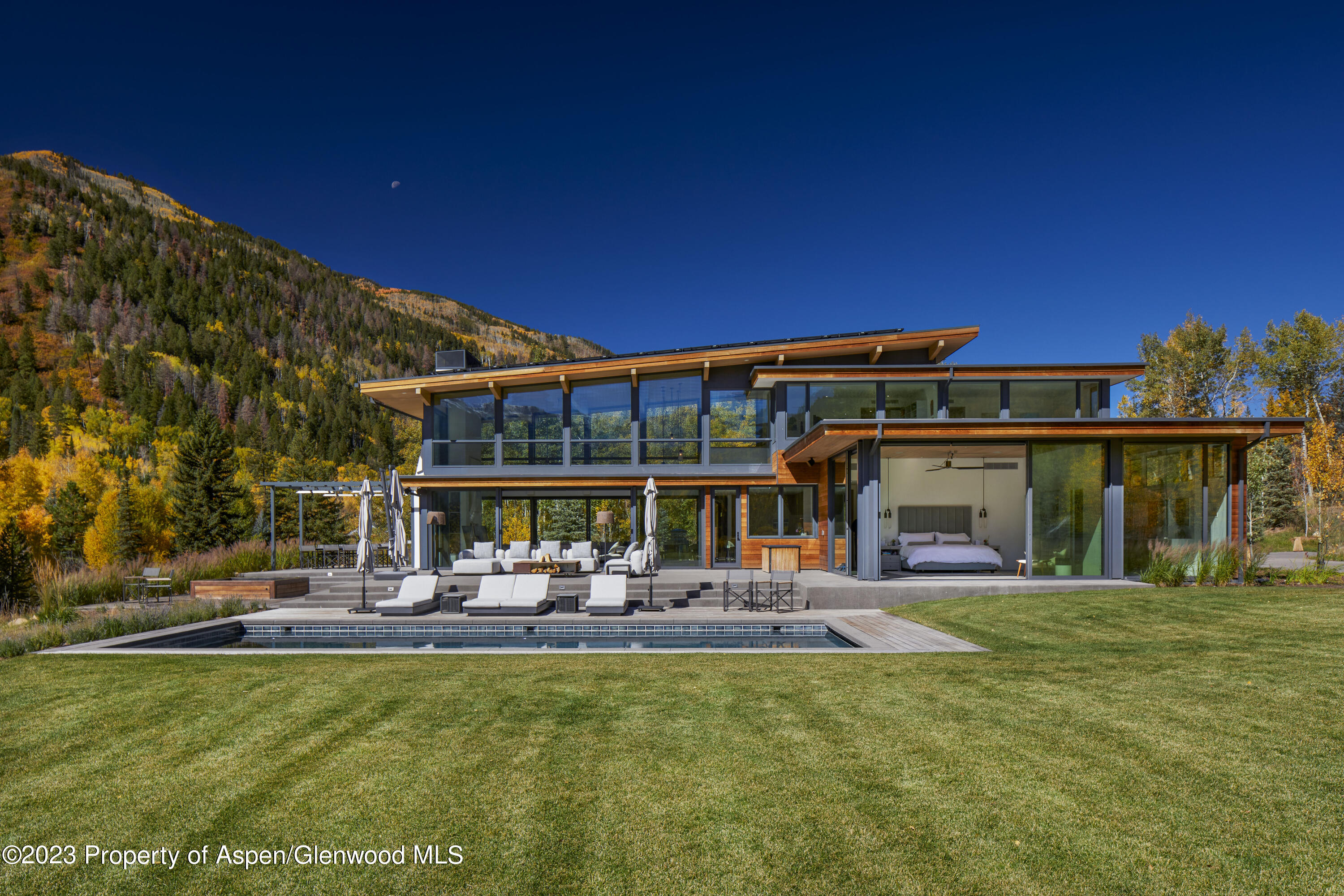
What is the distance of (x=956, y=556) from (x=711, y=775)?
12.1m

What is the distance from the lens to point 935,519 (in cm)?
1802

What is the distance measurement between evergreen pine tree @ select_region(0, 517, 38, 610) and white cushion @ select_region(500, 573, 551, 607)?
28.6 feet

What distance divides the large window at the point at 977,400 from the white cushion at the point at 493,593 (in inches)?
464

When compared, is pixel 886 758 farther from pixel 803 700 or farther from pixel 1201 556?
pixel 1201 556

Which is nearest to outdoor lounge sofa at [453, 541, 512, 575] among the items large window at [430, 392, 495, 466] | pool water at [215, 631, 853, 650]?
large window at [430, 392, 495, 466]

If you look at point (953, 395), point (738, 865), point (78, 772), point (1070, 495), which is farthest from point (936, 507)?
point (78, 772)

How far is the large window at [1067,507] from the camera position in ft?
40.8

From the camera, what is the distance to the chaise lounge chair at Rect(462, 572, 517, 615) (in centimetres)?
1178

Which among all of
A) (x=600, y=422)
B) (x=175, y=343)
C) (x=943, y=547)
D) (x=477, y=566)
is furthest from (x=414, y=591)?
(x=175, y=343)

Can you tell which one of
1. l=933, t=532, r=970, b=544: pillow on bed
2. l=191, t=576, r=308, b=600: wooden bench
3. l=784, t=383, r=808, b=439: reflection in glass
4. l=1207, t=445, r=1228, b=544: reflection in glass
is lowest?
l=191, t=576, r=308, b=600: wooden bench

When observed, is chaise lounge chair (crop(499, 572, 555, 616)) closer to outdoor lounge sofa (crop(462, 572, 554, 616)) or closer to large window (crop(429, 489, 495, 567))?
outdoor lounge sofa (crop(462, 572, 554, 616))

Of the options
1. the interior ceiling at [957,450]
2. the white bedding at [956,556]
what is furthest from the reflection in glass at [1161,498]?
the white bedding at [956,556]

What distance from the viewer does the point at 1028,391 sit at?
54.5ft

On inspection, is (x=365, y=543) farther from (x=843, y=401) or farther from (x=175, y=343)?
(x=175, y=343)
